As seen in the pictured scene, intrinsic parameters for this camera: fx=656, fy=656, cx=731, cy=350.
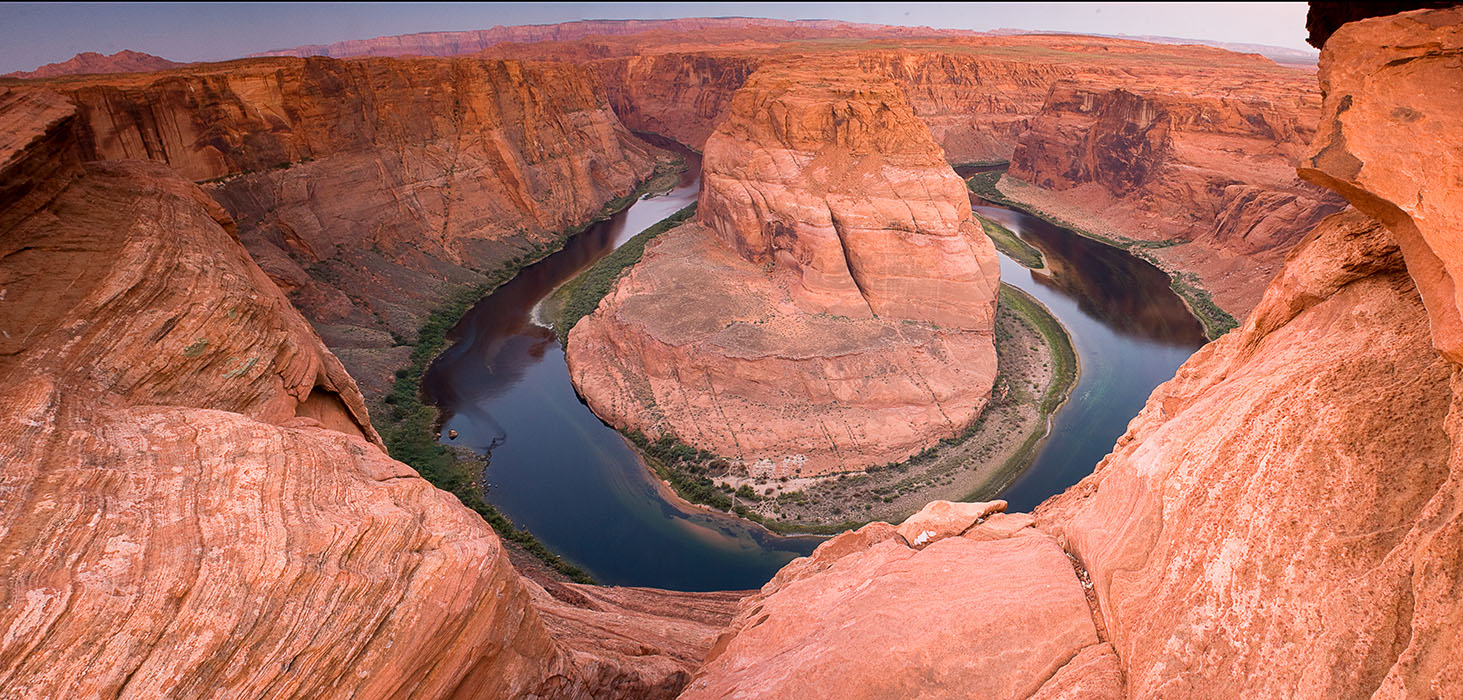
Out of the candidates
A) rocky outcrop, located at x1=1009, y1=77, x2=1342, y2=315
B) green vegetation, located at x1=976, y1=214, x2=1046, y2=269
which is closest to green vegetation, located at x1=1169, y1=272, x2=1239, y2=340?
rocky outcrop, located at x1=1009, y1=77, x2=1342, y2=315

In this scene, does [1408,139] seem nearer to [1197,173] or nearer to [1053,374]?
[1053,374]

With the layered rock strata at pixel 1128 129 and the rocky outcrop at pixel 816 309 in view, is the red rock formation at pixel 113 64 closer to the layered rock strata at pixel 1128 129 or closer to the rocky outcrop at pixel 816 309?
the rocky outcrop at pixel 816 309

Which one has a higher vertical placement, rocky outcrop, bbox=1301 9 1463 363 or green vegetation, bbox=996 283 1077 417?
rocky outcrop, bbox=1301 9 1463 363

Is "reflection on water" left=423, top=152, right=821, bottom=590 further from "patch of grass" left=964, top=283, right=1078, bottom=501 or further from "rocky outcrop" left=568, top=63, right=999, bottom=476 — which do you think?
"patch of grass" left=964, top=283, right=1078, bottom=501

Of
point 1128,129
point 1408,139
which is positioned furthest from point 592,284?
point 1128,129

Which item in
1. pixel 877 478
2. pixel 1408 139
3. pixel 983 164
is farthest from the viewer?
pixel 983 164

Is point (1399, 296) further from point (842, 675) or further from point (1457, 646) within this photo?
point (842, 675)

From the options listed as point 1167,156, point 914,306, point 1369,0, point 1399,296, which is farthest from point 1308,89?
point 1399,296

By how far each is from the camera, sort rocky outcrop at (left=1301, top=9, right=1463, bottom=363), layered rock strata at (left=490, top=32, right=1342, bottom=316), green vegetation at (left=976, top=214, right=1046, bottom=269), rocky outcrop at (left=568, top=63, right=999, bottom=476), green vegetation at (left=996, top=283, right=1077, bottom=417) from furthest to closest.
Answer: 1. green vegetation at (left=976, top=214, right=1046, bottom=269)
2. layered rock strata at (left=490, top=32, right=1342, bottom=316)
3. green vegetation at (left=996, top=283, right=1077, bottom=417)
4. rocky outcrop at (left=568, top=63, right=999, bottom=476)
5. rocky outcrop at (left=1301, top=9, right=1463, bottom=363)
